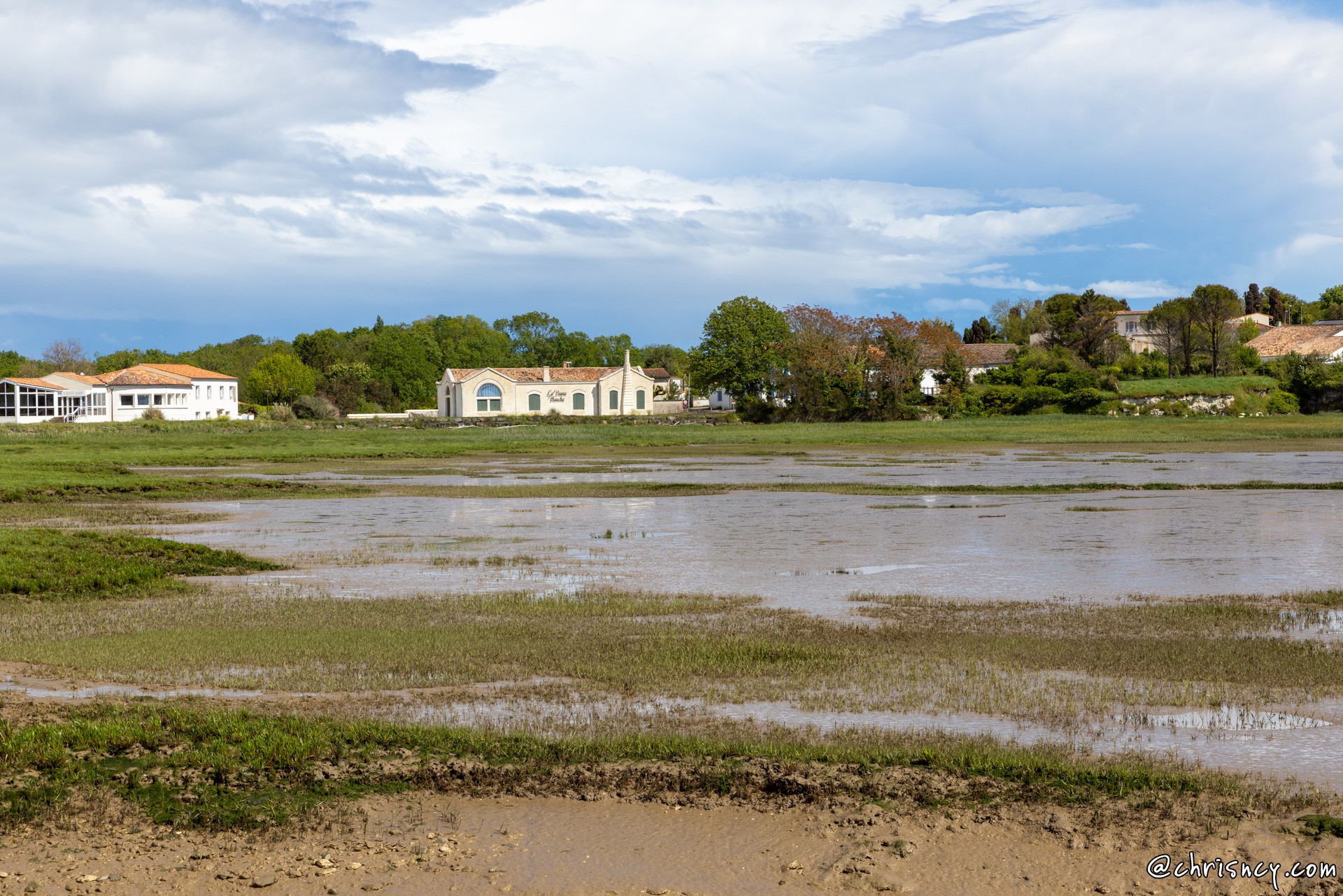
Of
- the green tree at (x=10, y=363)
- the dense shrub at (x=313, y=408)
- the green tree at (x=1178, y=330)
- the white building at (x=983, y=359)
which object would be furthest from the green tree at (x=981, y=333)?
the green tree at (x=10, y=363)

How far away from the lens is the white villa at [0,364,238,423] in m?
108

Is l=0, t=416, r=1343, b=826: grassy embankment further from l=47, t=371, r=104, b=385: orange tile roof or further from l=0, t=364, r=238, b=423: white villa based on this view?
l=47, t=371, r=104, b=385: orange tile roof

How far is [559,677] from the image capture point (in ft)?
39.1

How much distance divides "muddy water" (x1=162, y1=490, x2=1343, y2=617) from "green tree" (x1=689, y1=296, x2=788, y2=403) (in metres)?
82.1

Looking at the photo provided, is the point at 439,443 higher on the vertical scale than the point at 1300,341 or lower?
lower

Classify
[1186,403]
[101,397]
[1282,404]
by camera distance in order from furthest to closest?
[101,397]
[1282,404]
[1186,403]

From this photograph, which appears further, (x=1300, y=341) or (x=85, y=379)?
(x=1300, y=341)

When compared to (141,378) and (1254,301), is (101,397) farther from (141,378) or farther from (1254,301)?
(1254,301)

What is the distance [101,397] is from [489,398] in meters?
37.8

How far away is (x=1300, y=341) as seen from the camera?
399 feet

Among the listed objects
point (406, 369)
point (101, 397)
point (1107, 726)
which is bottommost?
point (1107, 726)

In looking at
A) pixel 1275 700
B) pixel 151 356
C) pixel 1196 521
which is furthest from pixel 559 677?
pixel 151 356

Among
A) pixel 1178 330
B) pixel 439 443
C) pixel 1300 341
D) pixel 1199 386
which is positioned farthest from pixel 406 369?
pixel 1300 341

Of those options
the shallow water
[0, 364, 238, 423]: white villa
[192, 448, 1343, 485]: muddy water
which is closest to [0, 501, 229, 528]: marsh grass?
[192, 448, 1343, 485]: muddy water
